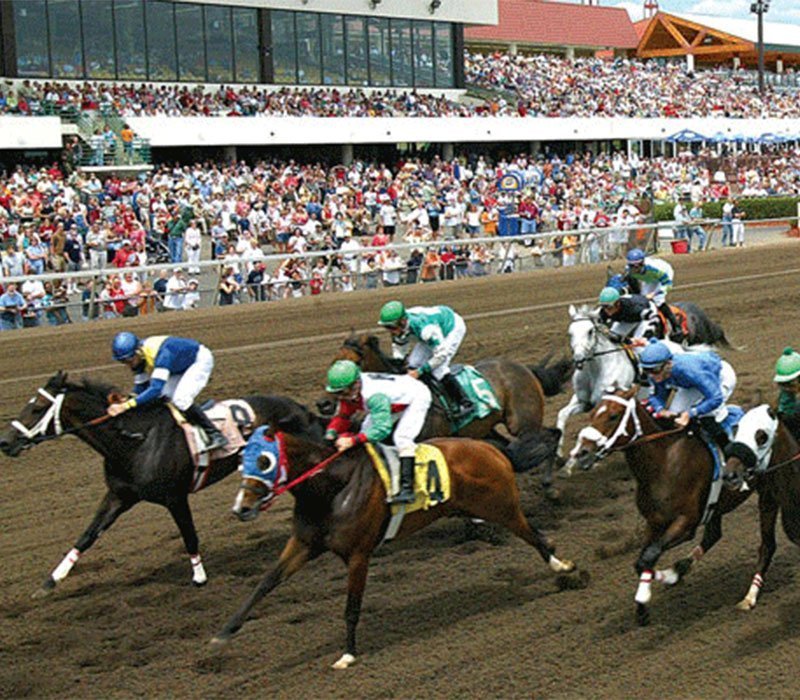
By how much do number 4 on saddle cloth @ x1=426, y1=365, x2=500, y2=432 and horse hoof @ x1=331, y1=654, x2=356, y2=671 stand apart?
2.51 metres

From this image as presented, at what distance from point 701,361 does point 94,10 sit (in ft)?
101

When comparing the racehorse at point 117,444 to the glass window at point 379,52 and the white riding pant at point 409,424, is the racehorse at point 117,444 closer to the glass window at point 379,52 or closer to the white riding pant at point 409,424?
the white riding pant at point 409,424

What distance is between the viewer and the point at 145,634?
6730 millimetres

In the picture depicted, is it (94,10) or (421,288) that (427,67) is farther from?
(421,288)

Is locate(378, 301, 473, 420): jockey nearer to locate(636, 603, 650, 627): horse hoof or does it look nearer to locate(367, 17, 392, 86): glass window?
locate(636, 603, 650, 627): horse hoof

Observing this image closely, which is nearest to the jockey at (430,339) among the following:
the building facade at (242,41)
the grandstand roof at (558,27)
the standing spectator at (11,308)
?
the standing spectator at (11,308)

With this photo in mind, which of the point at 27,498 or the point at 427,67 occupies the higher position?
the point at 427,67

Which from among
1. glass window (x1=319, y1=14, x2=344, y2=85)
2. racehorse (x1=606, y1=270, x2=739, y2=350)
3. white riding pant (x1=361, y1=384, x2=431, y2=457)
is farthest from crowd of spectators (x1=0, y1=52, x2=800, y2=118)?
white riding pant (x1=361, y1=384, x2=431, y2=457)

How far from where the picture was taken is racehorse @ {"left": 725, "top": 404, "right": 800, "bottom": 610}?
21.2 ft

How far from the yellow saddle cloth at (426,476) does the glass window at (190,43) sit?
31555 mm

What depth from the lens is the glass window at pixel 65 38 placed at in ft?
108

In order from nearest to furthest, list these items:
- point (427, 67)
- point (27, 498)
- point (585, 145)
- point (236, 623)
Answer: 1. point (236, 623)
2. point (27, 498)
3. point (427, 67)
4. point (585, 145)

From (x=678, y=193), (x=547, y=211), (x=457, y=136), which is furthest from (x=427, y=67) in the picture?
(x=547, y=211)

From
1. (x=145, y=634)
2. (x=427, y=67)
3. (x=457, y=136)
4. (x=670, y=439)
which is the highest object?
(x=427, y=67)
